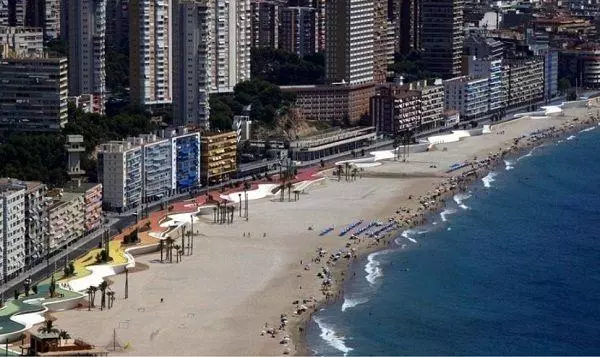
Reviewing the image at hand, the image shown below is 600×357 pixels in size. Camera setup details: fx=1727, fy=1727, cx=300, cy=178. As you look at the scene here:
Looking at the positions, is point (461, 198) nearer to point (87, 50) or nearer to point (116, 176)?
point (116, 176)

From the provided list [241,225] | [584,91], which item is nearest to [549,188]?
[241,225]

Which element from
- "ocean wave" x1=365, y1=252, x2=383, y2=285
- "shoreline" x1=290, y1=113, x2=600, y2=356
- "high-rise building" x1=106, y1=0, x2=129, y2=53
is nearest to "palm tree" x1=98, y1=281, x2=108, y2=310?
"shoreline" x1=290, y1=113, x2=600, y2=356

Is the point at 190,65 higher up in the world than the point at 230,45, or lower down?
lower down

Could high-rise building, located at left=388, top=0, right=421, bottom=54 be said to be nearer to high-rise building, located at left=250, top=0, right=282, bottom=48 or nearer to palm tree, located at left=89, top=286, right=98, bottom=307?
high-rise building, located at left=250, top=0, right=282, bottom=48

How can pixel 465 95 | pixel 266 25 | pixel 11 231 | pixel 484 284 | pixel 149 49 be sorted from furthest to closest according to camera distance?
pixel 266 25
pixel 465 95
pixel 149 49
pixel 484 284
pixel 11 231

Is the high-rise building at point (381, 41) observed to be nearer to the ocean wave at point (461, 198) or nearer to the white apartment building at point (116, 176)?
the ocean wave at point (461, 198)

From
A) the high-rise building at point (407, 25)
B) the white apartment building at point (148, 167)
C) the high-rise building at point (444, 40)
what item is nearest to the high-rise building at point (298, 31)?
the high-rise building at point (407, 25)

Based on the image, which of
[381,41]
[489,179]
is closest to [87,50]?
[381,41]
